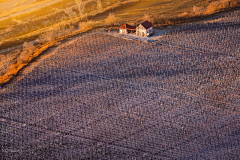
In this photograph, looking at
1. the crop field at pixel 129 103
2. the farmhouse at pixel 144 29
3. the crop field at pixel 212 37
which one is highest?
the farmhouse at pixel 144 29

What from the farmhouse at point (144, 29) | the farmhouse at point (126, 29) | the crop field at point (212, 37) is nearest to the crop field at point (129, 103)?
the crop field at point (212, 37)

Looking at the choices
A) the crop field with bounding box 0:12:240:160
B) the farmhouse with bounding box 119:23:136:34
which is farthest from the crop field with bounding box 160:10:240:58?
the farmhouse with bounding box 119:23:136:34

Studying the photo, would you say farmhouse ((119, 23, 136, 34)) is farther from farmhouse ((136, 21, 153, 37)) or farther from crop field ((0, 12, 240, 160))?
crop field ((0, 12, 240, 160))

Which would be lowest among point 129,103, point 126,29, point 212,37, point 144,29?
point 129,103

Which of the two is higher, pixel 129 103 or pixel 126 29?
pixel 126 29

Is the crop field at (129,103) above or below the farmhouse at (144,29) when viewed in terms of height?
below

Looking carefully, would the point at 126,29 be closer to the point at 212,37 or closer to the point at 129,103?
the point at 212,37

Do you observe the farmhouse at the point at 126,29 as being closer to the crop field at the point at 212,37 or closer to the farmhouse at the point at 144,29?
the farmhouse at the point at 144,29

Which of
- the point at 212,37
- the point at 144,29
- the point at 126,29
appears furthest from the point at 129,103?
the point at 212,37

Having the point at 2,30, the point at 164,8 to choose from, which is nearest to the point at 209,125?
the point at 164,8

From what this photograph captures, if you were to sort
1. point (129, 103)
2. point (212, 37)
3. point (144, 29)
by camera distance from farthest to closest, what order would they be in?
point (144, 29)
point (212, 37)
point (129, 103)
